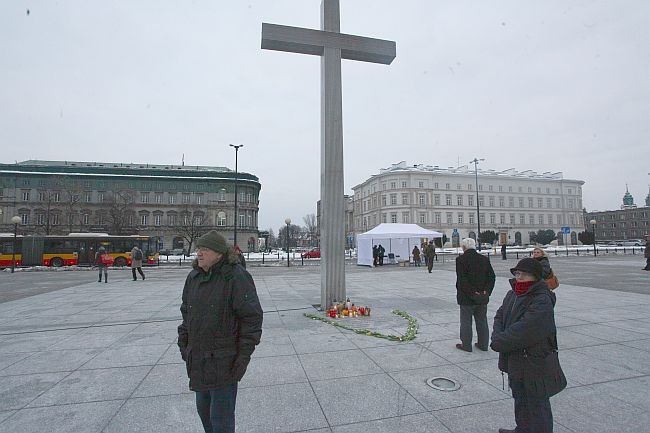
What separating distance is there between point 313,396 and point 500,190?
101 meters

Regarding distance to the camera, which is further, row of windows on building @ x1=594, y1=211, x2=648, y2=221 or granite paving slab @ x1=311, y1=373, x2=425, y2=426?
row of windows on building @ x1=594, y1=211, x2=648, y2=221

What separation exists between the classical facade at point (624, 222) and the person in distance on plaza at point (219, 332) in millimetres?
138367

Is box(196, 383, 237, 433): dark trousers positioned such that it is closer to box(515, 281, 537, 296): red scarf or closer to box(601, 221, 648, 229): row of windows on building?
box(515, 281, 537, 296): red scarf

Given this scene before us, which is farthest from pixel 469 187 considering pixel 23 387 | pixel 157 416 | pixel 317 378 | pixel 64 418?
pixel 64 418

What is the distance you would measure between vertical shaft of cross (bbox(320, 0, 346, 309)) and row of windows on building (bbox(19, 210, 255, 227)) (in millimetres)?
57206

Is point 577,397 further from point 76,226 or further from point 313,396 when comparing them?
point 76,226

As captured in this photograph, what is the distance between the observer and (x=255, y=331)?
269cm

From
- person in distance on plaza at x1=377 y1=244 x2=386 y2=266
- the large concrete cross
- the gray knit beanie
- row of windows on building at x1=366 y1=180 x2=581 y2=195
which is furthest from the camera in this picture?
row of windows on building at x1=366 y1=180 x2=581 y2=195

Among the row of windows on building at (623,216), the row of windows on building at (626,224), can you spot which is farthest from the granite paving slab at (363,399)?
the row of windows on building at (623,216)

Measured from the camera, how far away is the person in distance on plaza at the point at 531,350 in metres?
2.88

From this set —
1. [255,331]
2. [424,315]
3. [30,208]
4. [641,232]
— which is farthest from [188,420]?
[641,232]

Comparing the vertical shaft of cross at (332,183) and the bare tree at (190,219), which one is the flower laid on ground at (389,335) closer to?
the vertical shaft of cross at (332,183)

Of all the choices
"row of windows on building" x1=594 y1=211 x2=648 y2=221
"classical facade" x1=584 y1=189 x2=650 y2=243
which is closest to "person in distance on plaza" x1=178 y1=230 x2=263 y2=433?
"classical facade" x1=584 y1=189 x2=650 y2=243

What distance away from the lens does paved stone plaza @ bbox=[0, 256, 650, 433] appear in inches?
141
